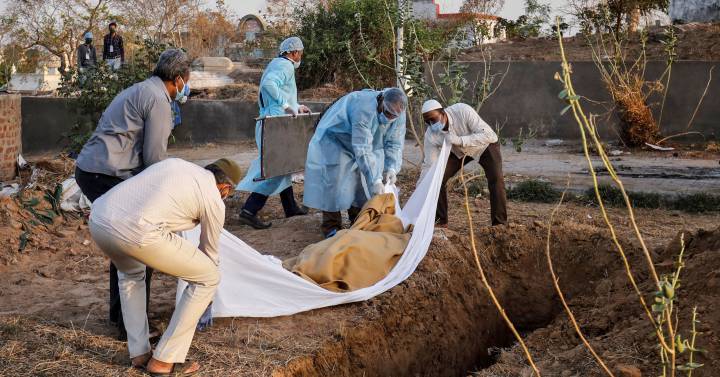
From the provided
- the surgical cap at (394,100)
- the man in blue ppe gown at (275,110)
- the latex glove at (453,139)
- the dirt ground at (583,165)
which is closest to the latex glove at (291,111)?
the man in blue ppe gown at (275,110)

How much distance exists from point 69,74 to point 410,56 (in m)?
6.61

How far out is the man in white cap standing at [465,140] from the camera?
21.6 ft

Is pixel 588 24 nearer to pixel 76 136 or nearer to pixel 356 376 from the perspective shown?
pixel 76 136

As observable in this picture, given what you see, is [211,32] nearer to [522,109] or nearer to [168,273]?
[522,109]

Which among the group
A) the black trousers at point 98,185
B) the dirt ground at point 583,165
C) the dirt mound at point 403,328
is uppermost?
the black trousers at point 98,185

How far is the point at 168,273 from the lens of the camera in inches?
157

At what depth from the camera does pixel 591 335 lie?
5105 millimetres

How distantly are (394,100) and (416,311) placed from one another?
1648 millimetres

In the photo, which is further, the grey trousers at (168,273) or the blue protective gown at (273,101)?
the blue protective gown at (273,101)

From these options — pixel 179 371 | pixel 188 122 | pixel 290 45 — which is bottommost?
pixel 179 371

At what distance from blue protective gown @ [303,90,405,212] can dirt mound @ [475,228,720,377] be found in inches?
73.2

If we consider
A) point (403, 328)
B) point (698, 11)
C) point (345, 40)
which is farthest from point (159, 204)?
point (698, 11)

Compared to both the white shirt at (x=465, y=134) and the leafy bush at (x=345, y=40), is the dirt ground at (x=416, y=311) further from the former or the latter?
the leafy bush at (x=345, y=40)

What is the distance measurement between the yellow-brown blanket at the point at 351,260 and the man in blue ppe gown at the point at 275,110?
1.83 metres
